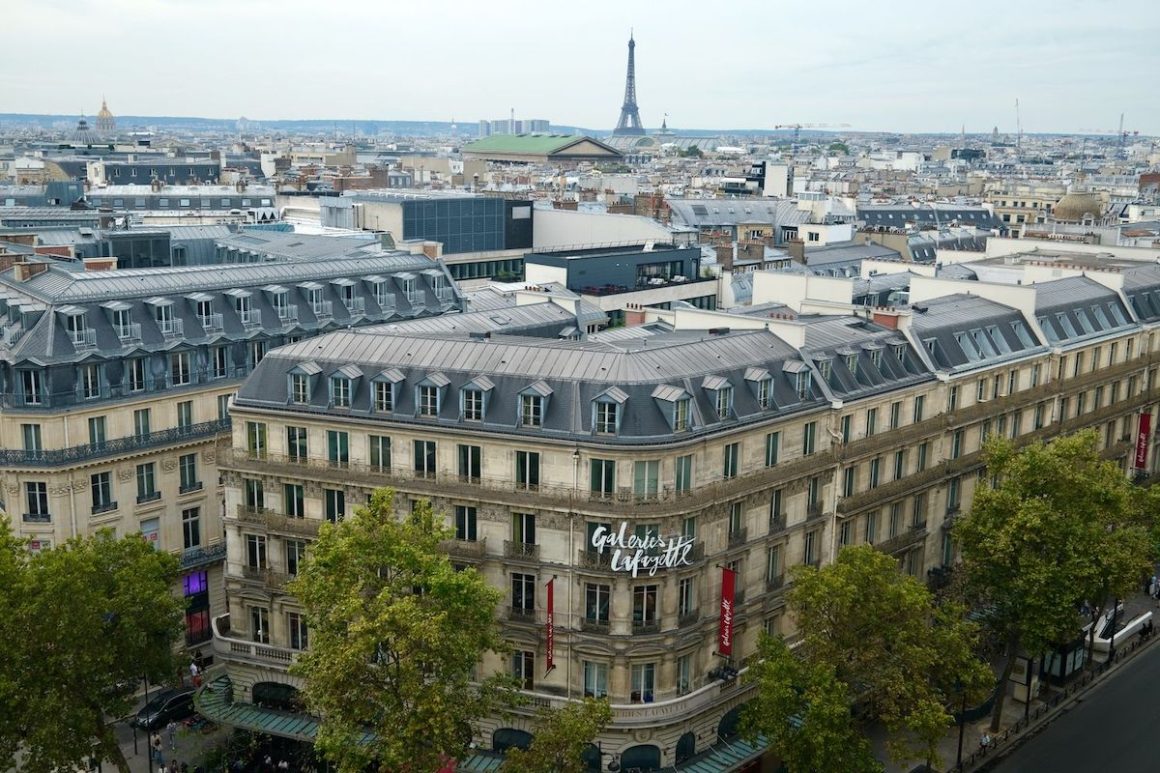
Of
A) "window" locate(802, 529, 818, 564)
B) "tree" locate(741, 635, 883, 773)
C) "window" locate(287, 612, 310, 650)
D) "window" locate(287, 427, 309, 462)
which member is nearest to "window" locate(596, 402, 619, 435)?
"tree" locate(741, 635, 883, 773)

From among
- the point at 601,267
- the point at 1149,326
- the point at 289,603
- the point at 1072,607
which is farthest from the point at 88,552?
the point at 1149,326

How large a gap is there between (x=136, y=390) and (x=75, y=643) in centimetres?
2167

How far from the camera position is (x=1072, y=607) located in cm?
6412

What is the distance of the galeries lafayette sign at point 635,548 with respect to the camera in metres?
54.6

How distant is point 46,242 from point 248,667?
49.6m

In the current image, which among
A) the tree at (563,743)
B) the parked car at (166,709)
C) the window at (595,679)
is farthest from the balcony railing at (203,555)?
the tree at (563,743)

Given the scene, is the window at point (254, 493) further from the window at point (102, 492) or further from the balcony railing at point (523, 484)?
the window at point (102, 492)

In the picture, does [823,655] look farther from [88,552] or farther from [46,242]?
[46,242]

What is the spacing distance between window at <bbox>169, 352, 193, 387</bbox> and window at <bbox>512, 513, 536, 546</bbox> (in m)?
27.2

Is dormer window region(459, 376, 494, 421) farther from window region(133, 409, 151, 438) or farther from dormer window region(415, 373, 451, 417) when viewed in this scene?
window region(133, 409, 151, 438)

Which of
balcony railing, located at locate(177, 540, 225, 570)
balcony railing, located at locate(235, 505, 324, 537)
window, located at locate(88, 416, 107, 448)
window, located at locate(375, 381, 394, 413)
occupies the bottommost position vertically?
balcony railing, located at locate(177, 540, 225, 570)

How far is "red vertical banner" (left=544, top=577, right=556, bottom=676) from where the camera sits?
55.5 metres

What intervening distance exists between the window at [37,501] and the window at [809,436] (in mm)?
40752

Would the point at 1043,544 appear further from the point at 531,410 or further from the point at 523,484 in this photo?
the point at 531,410
